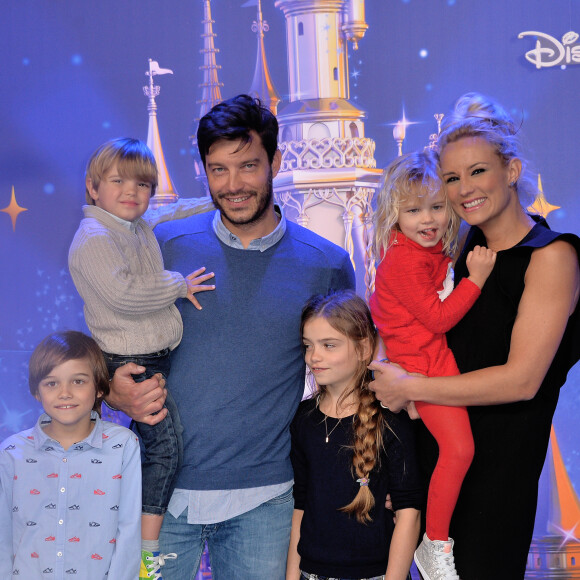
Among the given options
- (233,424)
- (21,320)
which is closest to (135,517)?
(233,424)

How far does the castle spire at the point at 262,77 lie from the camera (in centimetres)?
366

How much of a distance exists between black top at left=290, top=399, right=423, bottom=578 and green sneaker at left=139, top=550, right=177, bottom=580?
0.42 m

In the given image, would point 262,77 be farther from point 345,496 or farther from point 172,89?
point 345,496

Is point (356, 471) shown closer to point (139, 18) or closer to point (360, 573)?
point (360, 573)

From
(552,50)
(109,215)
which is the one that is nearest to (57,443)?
(109,215)

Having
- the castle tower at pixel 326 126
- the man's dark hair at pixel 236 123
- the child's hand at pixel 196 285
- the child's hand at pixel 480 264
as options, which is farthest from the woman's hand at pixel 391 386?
the castle tower at pixel 326 126

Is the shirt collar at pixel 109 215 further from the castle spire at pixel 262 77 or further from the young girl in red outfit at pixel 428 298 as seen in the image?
the castle spire at pixel 262 77

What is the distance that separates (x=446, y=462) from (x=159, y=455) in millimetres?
812

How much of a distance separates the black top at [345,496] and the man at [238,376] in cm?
11

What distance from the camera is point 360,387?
2301 mm

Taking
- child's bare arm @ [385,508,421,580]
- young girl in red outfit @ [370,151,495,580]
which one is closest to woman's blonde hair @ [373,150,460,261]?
young girl in red outfit @ [370,151,495,580]

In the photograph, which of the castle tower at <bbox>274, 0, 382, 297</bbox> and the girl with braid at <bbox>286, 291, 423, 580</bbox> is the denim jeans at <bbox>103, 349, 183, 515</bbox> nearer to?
the girl with braid at <bbox>286, 291, 423, 580</bbox>

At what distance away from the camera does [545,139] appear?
3.63 metres

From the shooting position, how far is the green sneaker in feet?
7.38
